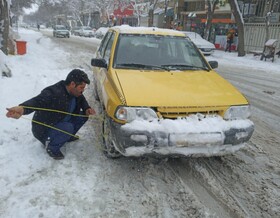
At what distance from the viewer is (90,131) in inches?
203

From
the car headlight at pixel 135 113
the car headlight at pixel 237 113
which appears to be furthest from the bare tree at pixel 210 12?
the car headlight at pixel 135 113

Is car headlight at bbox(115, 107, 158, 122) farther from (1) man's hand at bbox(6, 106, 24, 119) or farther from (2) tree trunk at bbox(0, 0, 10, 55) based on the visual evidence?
(2) tree trunk at bbox(0, 0, 10, 55)

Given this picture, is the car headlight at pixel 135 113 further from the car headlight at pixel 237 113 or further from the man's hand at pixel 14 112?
the man's hand at pixel 14 112

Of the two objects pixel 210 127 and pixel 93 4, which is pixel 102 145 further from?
pixel 93 4

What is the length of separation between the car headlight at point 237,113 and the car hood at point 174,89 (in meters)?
0.07

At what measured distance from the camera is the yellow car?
11.4 ft

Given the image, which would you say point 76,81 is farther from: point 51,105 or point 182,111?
point 182,111

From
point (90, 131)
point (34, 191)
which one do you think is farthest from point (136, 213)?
point (90, 131)

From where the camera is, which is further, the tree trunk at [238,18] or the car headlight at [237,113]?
the tree trunk at [238,18]

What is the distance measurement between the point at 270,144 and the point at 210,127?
200 cm

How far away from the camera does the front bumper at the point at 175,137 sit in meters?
3.44

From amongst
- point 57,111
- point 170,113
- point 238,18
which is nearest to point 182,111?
point 170,113

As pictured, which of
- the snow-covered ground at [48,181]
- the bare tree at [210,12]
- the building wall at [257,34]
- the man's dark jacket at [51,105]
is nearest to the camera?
the snow-covered ground at [48,181]

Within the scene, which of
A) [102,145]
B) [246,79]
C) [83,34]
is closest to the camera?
[102,145]
